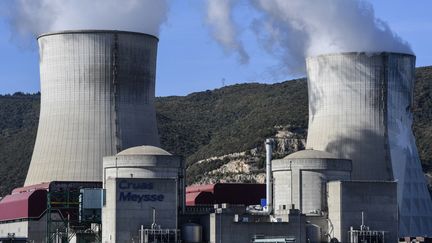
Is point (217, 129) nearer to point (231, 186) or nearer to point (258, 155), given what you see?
point (258, 155)

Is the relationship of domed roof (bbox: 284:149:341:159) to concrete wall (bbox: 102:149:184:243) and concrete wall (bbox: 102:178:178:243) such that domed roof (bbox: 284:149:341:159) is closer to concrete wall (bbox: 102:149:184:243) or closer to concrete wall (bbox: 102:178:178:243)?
concrete wall (bbox: 102:149:184:243)

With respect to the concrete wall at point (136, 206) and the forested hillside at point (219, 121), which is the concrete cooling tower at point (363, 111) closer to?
the concrete wall at point (136, 206)

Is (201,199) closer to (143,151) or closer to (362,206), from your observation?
(143,151)

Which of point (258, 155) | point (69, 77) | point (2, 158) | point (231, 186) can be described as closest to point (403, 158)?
point (231, 186)

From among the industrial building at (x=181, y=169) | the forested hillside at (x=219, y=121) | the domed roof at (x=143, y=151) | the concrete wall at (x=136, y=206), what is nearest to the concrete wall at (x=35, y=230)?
the industrial building at (x=181, y=169)

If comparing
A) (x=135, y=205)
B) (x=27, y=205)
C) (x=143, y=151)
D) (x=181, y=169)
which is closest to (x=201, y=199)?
(x=181, y=169)
